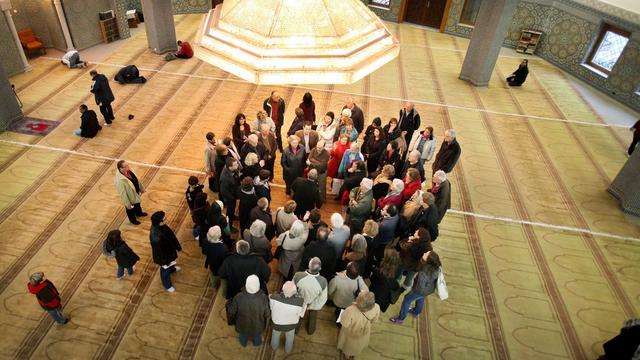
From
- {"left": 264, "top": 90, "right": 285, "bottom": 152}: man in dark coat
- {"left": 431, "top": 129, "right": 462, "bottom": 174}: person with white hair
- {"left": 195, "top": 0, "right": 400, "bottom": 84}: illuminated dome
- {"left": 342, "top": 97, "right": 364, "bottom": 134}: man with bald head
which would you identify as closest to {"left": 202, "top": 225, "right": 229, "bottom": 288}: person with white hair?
{"left": 195, "top": 0, "right": 400, "bottom": 84}: illuminated dome

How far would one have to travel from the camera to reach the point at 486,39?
38.4ft

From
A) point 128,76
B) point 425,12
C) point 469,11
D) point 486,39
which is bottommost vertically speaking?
point 128,76

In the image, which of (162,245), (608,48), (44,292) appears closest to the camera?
(44,292)

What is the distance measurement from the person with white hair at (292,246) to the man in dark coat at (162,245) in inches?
53.6

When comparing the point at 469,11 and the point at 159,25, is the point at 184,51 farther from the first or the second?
the point at 469,11

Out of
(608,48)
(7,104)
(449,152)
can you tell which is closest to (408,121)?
(449,152)

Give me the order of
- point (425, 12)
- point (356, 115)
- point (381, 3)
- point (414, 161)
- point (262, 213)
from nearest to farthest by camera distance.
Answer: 1. point (262, 213)
2. point (414, 161)
3. point (356, 115)
4. point (425, 12)
5. point (381, 3)

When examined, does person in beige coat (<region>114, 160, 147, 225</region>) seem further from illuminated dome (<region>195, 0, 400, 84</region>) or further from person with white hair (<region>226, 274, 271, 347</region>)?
illuminated dome (<region>195, 0, 400, 84</region>)

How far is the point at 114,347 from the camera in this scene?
16.1ft

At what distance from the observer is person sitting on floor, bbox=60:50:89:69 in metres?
11.0

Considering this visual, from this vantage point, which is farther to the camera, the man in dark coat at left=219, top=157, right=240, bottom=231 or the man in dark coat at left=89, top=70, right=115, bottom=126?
the man in dark coat at left=89, top=70, right=115, bottom=126

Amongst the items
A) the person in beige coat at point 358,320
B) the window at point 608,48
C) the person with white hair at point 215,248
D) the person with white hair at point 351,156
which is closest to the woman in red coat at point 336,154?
the person with white hair at point 351,156

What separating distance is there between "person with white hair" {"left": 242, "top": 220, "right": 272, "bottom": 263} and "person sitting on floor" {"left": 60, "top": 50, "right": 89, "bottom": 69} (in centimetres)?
911

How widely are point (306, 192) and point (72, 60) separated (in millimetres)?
8903
